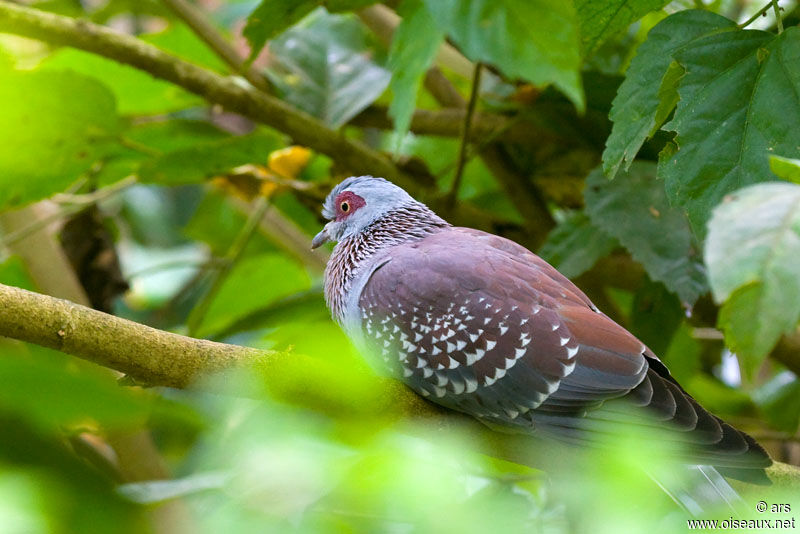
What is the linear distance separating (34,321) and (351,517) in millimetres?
593

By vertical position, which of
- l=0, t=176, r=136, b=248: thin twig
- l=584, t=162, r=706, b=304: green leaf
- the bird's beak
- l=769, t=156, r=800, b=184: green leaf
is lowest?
l=0, t=176, r=136, b=248: thin twig

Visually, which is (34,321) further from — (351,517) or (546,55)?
(546,55)

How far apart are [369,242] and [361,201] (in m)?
0.13

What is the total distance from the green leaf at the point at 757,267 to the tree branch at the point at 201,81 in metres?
1.64

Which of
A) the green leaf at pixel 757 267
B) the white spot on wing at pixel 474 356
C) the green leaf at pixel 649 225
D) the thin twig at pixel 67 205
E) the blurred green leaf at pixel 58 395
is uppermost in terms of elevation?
the green leaf at pixel 757 267

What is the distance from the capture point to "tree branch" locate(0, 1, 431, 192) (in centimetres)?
215

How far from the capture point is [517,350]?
163cm

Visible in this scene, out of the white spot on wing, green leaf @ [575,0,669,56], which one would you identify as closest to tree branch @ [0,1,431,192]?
the white spot on wing

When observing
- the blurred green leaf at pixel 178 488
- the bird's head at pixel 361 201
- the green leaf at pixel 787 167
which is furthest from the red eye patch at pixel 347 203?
the green leaf at pixel 787 167

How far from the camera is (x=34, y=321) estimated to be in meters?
1.20

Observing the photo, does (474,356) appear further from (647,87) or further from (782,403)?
(782,403)

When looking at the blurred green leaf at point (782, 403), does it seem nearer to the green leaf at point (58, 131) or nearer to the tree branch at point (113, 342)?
the tree branch at point (113, 342)

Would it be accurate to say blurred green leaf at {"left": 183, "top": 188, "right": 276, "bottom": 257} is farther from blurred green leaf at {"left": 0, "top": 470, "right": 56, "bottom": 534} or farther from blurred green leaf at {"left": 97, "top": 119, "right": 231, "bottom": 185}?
blurred green leaf at {"left": 0, "top": 470, "right": 56, "bottom": 534}

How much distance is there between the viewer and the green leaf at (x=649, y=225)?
1.86 m
